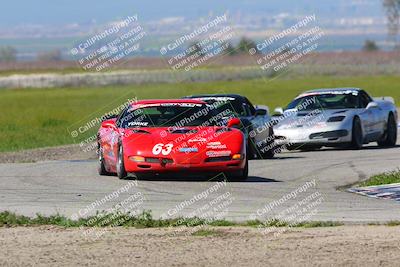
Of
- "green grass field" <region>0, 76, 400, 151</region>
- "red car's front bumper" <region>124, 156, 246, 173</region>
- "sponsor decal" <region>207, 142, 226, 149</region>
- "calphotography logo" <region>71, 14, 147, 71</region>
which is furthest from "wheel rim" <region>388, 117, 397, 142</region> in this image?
"sponsor decal" <region>207, 142, 226, 149</region>

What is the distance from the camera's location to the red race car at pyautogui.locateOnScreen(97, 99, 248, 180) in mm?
18484

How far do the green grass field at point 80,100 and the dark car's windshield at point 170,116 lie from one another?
10571 mm

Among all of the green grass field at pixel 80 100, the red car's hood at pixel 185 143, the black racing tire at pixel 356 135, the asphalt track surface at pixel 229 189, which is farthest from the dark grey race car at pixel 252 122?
the green grass field at pixel 80 100

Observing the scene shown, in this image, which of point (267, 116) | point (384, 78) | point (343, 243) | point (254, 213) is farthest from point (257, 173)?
point (384, 78)

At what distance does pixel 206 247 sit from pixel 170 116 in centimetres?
799

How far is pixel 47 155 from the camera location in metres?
26.5

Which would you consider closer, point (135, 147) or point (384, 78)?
point (135, 147)

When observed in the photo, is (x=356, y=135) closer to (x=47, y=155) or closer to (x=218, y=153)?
(x=47, y=155)

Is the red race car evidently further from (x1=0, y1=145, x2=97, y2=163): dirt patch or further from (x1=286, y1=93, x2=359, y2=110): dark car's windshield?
(x1=286, y1=93, x2=359, y2=110): dark car's windshield

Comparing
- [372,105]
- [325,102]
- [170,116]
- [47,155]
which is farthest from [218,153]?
[372,105]

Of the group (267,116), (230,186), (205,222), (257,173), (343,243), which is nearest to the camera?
(343,243)

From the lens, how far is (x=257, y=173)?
20.7 m

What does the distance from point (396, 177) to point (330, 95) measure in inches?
356

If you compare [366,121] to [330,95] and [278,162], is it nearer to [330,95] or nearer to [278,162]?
[330,95]
